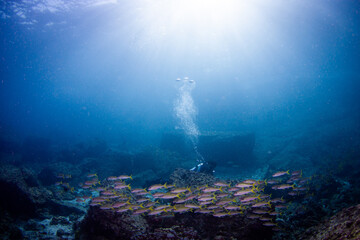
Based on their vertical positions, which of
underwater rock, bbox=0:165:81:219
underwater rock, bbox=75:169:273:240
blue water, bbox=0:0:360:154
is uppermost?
blue water, bbox=0:0:360:154

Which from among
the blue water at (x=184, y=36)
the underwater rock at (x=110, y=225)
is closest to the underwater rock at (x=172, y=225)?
the underwater rock at (x=110, y=225)

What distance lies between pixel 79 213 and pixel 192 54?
32608 millimetres

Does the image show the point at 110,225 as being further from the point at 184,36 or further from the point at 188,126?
the point at 184,36

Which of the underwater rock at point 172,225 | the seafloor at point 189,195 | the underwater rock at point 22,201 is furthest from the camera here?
the underwater rock at point 22,201

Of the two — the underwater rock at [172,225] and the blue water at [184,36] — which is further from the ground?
the blue water at [184,36]

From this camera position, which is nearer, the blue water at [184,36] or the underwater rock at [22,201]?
the underwater rock at [22,201]

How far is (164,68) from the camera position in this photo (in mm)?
47344

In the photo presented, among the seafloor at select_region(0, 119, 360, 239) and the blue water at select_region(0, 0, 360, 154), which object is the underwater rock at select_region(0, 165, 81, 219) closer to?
the seafloor at select_region(0, 119, 360, 239)

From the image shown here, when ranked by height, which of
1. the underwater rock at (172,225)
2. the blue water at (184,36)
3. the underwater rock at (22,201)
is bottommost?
the underwater rock at (172,225)

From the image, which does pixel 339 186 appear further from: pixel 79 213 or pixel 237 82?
pixel 237 82

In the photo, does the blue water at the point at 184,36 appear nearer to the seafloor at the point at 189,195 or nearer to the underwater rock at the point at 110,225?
the seafloor at the point at 189,195

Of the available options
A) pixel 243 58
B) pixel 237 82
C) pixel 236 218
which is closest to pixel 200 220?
pixel 236 218

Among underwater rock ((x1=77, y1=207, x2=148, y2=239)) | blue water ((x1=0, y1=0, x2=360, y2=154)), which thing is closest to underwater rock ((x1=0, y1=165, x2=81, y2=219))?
underwater rock ((x1=77, y1=207, x2=148, y2=239))

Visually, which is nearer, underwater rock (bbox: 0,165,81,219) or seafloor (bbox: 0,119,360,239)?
seafloor (bbox: 0,119,360,239)
